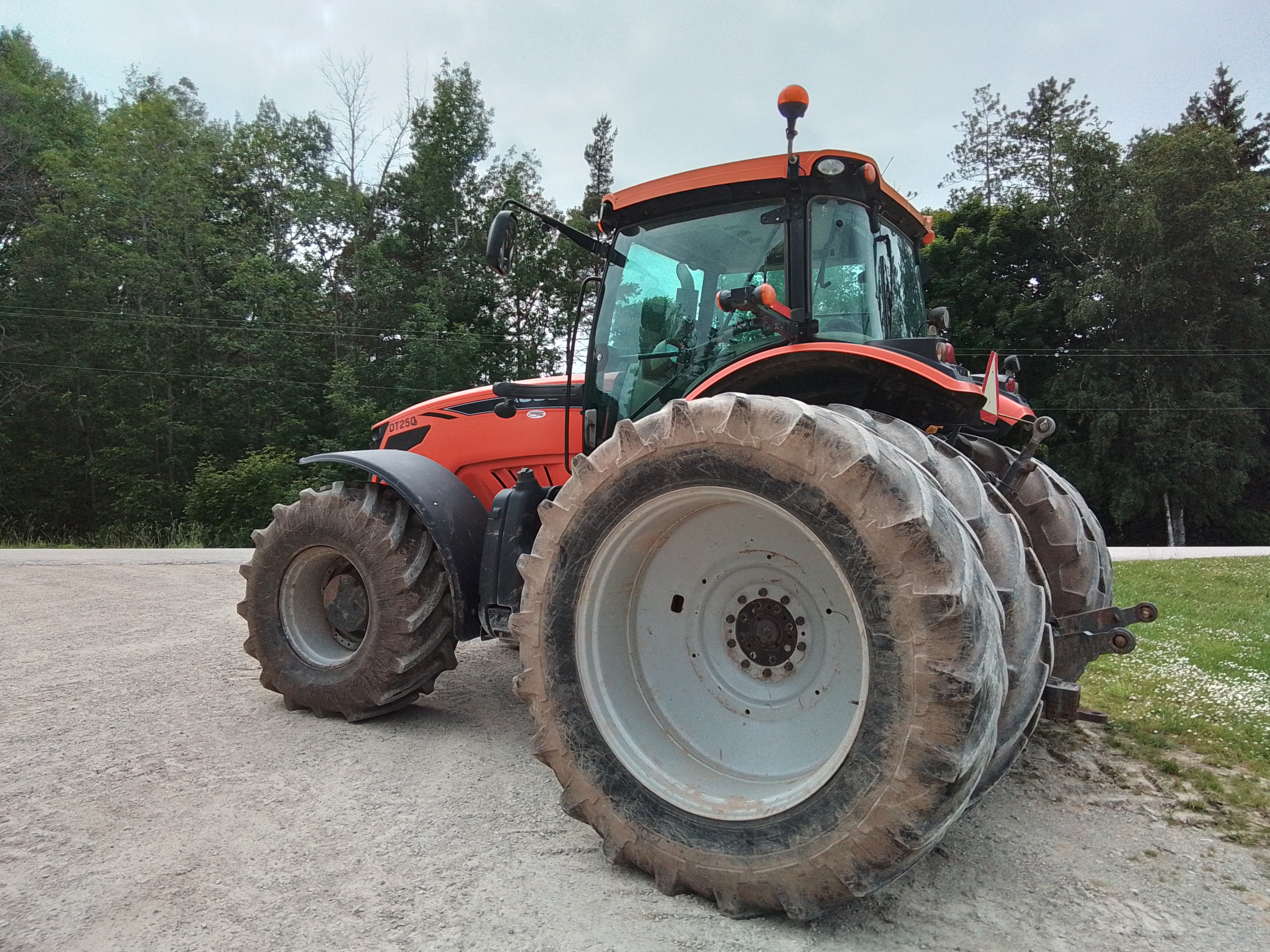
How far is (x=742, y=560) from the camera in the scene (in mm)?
2395

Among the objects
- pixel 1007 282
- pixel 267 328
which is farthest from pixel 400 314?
pixel 1007 282

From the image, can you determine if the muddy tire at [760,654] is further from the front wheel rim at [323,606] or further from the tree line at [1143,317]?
the tree line at [1143,317]

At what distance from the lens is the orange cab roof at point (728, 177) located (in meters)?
2.94

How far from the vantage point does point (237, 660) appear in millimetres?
4777

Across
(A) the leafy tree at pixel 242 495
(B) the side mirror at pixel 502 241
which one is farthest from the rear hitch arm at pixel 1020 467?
(A) the leafy tree at pixel 242 495

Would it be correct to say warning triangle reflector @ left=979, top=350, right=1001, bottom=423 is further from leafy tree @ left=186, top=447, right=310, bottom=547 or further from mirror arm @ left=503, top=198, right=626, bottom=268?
leafy tree @ left=186, top=447, right=310, bottom=547

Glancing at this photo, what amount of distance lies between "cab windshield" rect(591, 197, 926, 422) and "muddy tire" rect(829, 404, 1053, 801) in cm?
70

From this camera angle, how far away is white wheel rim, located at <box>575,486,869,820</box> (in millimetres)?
2186

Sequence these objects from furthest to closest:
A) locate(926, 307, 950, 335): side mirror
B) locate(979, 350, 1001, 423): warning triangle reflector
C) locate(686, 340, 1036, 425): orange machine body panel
Answer: locate(926, 307, 950, 335): side mirror
locate(979, 350, 1001, 423): warning triangle reflector
locate(686, 340, 1036, 425): orange machine body panel

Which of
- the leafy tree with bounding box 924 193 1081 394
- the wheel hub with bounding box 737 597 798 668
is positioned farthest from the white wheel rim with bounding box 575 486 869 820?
the leafy tree with bounding box 924 193 1081 394

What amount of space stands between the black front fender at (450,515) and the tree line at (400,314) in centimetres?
2051

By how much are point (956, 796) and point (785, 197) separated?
2164 millimetres

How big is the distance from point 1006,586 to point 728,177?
1.81 metres

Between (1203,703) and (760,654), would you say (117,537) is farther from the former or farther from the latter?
(1203,703)
